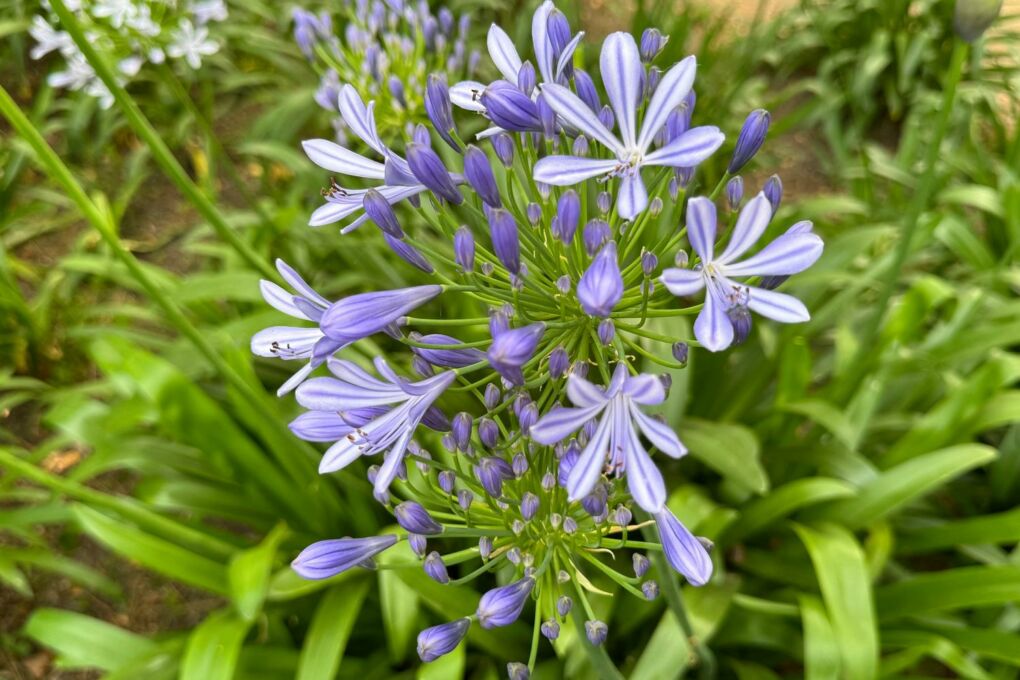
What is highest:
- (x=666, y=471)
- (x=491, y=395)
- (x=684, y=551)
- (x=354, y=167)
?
(x=354, y=167)

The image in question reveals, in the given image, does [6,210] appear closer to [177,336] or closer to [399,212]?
[177,336]

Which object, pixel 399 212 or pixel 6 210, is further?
pixel 6 210

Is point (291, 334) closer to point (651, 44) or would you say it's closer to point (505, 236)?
point (505, 236)

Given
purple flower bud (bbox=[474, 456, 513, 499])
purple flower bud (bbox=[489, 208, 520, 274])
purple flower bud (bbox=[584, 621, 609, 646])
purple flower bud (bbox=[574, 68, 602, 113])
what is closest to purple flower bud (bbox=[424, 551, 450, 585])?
purple flower bud (bbox=[474, 456, 513, 499])

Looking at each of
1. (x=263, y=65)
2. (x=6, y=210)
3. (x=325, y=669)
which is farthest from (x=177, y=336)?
(x=263, y=65)

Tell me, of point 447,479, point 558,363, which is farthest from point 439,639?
point 558,363

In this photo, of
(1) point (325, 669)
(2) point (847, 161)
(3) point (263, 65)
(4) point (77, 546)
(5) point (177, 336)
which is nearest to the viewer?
(1) point (325, 669)

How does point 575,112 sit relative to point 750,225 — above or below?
above
